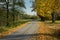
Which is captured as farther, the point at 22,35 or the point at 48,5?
the point at 48,5

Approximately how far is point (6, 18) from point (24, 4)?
41.1ft

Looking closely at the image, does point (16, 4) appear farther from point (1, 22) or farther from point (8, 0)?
point (1, 22)

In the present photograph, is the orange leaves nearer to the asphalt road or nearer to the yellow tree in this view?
the yellow tree

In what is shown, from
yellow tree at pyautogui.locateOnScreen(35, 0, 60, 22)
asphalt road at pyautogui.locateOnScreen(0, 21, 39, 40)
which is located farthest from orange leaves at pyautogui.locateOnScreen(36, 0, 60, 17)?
asphalt road at pyautogui.locateOnScreen(0, 21, 39, 40)

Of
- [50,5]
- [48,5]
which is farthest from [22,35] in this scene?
[48,5]

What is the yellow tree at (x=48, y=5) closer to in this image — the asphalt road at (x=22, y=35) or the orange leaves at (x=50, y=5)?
the orange leaves at (x=50, y=5)

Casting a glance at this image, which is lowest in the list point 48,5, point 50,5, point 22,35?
point 22,35

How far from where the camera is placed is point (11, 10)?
137 feet

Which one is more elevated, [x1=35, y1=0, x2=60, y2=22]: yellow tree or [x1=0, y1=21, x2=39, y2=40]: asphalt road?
[x1=35, y1=0, x2=60, y2=22]: yellow tree

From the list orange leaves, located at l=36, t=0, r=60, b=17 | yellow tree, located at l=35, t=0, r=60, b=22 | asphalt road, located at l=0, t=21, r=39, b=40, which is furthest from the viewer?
yellow tree, located at l=35, t=0, r=60, b=22

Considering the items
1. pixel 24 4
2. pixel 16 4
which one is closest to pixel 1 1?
pixel 16 4

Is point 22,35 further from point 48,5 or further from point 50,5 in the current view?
point 48,5

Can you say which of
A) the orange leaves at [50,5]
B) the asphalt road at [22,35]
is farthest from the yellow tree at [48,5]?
the asphalt road at [22,35]

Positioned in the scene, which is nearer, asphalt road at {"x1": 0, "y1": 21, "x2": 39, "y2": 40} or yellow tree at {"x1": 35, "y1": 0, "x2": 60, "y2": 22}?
asphalt road at {"x1": 0, "y1": 21, "x2": 39, "y2": 40}
